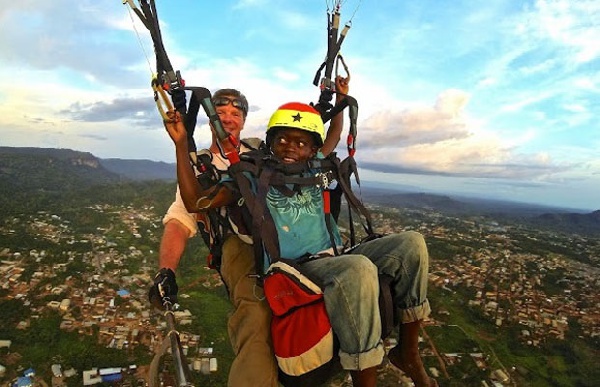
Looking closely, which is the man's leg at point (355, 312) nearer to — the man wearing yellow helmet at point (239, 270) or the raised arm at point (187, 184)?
the man wearing yellow helmet at point (239, 270)

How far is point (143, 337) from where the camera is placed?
1489cm

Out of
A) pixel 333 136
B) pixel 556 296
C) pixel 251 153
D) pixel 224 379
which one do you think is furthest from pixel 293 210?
pixel 556 296

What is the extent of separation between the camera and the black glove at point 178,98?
9.45 ft

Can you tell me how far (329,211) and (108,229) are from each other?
112 ft

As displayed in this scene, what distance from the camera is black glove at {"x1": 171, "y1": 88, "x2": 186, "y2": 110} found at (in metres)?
2.88

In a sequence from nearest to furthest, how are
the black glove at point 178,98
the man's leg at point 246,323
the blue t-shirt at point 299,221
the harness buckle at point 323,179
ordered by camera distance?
the man's leg at point 246,323
the black glove at point 178,98
the blue t-shirt at point 299,221
the harness buckle at point 323,179

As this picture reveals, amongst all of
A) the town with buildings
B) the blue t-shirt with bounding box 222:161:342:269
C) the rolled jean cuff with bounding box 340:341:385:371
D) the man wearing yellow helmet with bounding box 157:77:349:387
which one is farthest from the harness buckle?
the town with buildings

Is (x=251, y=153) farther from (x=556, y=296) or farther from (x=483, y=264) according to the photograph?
(x=483, y=264)

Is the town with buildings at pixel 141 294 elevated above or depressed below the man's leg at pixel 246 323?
below

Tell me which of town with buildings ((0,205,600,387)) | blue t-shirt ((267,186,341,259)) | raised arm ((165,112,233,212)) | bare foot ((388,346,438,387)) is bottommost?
town with buildings ((0,205,600,387))

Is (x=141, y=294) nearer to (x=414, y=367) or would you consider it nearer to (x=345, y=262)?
(x=414, y=367)

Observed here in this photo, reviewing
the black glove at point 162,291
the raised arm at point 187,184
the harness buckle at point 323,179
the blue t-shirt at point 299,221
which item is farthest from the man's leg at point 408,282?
the black glove at point 162,291

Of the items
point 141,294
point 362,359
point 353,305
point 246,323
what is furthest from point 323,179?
point 141,294

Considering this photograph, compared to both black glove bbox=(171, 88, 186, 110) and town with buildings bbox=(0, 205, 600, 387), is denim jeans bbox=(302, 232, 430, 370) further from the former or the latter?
town with buildings bbox=(0, 205, 600, 387)
